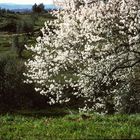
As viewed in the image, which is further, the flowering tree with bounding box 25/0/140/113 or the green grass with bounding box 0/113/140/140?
the flowering tree with bounding box 25/0/140/113

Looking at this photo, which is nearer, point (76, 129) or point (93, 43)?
point (76, 129)

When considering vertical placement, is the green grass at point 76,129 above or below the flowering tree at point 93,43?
below

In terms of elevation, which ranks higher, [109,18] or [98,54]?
[109,18]

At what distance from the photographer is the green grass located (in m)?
13.3

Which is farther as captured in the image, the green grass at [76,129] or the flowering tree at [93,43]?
the flowering tree at [93,43]

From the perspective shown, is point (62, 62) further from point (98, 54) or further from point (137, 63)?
point (137, 63)

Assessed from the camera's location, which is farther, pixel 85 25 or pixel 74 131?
pixel 85 25

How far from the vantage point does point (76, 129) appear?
14.7 meters

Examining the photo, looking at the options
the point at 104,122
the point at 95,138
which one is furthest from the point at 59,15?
the point at 95,138

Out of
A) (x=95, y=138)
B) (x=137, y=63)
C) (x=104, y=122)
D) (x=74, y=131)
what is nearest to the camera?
(x=95, y=138)

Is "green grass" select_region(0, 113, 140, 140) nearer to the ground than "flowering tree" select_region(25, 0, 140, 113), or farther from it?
nearer to the ground

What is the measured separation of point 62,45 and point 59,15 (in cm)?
219

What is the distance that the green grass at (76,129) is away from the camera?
13.3m

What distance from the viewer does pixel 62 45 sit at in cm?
2048
